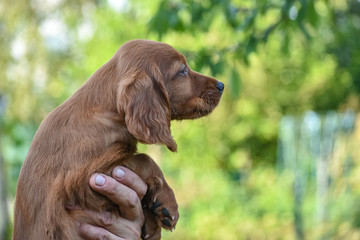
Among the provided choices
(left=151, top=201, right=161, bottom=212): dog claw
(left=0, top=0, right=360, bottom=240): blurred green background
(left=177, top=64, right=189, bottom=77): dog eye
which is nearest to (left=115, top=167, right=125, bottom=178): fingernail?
(left=151, top=201, right=161, bottom=212): dog claw

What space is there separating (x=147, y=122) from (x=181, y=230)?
25.4ft

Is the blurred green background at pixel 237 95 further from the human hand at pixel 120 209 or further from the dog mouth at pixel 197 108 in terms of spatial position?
the human hand at pixel 120 209

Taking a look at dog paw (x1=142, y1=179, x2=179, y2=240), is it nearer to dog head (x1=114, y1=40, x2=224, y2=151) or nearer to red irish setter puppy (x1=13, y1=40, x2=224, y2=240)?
red irish setter puppy (x1=13, y1=40, x2=224, y2=240)

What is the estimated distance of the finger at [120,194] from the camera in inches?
96.6

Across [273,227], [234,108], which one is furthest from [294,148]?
[234,108]

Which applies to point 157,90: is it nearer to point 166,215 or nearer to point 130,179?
point 130,179

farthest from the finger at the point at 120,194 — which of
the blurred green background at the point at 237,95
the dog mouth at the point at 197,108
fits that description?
the blurred green background at the point at 237,95

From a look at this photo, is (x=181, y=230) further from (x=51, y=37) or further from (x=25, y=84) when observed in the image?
(x=51, y=37)

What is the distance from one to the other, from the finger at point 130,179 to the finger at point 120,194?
0.02 m

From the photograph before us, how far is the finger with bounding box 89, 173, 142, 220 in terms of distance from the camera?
245 cm

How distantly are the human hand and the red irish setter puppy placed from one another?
0.13 feet

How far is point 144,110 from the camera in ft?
8.29

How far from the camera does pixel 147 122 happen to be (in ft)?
8.20

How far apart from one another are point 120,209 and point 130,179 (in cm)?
17
